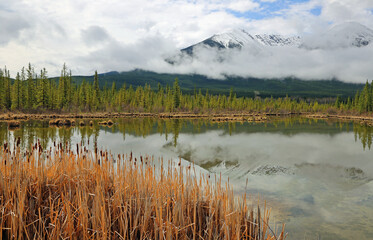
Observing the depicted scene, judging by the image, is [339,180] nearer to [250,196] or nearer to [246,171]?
[246,171]

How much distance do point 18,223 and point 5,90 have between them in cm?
7685

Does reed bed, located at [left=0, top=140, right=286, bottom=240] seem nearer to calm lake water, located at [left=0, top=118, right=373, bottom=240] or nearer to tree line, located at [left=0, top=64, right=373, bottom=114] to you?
calm lake water, located at [left=0, top=118, right=373, bottom=240]

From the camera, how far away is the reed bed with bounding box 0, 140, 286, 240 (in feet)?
13.0

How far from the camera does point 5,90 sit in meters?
66.9

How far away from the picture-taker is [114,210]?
4.56 meters

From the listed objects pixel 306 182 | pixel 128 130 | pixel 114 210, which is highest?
pixel 114 210

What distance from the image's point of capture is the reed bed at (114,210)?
3.97 metres

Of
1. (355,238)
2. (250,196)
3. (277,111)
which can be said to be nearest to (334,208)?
(355,238)

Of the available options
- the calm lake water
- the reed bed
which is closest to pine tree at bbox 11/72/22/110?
the calm lake water

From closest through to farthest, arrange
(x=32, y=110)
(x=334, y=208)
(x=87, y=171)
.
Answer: (x=87, y=171) < (x=334, y=208) < (x=32, y=110)

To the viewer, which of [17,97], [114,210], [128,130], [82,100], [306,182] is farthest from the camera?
[82,100]

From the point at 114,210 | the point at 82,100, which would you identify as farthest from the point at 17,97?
the point at 114,210

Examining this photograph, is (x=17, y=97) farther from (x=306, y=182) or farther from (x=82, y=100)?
(x=306, y=182)

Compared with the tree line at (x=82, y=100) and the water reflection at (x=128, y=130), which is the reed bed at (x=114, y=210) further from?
the tree line at (x=82, y=100)
